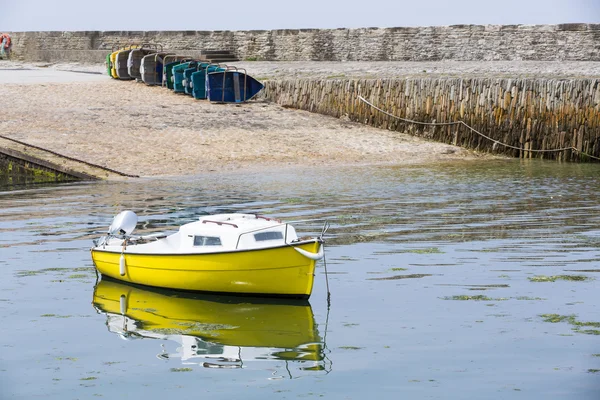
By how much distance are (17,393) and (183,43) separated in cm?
3337

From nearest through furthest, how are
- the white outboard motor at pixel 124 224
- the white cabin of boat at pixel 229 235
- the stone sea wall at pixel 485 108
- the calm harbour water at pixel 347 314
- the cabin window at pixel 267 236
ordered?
the calm harbour water at pixel 347 314 → the white cabin of boat at pixel 229 235 → the cabin window at pixel 267 236 → the white outboard motor at pixel 124 224 → the stone sea wall at pixel 485 108

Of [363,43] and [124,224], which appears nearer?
[124,224]

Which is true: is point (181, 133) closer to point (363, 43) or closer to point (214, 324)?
point (363, 43)

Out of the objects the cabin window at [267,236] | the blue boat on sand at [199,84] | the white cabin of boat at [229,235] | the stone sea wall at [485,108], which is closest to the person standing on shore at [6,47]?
the blue boat on sand at [199,84]

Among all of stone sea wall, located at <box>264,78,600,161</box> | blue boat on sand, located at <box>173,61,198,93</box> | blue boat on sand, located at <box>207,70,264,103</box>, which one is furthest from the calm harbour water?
blue boat on sand, located at <box>173,61,198,93</box>

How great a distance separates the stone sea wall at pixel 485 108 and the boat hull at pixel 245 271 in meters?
16.6

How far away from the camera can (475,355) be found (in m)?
9.38

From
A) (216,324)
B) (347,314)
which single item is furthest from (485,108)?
(216,324)

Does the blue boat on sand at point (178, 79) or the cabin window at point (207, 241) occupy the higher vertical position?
the blue boat on sand at point (178, 79)

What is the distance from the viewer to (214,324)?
10.9m

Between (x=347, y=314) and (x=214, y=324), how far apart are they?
1.46 metres

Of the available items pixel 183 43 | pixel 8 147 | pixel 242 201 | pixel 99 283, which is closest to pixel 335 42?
pixel 183 43

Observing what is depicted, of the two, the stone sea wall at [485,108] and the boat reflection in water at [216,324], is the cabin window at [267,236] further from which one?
the stone sea wall at [485,108]

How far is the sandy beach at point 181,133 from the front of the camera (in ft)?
83.1
